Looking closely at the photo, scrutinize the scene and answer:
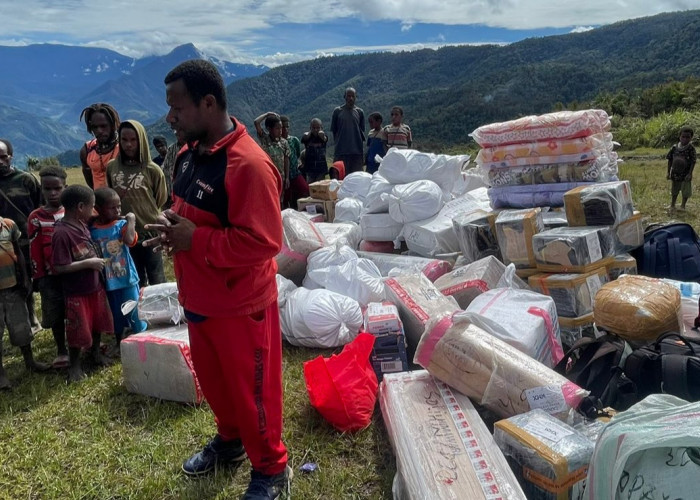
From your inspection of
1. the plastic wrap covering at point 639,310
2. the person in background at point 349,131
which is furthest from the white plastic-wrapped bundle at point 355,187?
the plastic wrap covering at point 639,310

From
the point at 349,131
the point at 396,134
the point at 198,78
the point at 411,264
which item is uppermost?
the point at 198,78

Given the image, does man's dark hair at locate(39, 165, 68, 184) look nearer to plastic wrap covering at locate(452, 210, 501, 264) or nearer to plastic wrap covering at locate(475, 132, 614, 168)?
plastic wrap covering at locate(452, 210, 501, 264)

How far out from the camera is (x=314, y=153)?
7480 mm

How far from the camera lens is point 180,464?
234 cm

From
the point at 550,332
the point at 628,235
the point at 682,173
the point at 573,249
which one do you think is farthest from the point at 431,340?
the point at 682,173

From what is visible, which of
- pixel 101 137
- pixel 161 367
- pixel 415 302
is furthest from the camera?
pixel 101 137

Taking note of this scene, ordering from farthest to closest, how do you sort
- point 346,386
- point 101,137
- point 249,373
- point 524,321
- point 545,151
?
point 545,151 → point 101,137 → point 524,321 → point 346,386 → point 249,373

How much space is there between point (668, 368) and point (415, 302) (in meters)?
1.40

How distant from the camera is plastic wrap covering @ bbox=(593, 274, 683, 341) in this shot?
2500 mm

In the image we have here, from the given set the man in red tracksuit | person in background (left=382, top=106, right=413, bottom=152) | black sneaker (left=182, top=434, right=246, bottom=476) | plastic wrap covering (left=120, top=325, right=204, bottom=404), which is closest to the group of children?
plastic wrap covering (left=120, top=325, right=204, bottom=404)

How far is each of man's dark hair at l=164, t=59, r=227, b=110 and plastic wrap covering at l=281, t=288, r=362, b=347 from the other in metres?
1.85

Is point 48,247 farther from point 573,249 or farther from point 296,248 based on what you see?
point 573,249

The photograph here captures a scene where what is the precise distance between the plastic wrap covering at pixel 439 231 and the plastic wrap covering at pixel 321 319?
113 cm

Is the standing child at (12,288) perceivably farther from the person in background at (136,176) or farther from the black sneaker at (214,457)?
the black sneaker at (214,457)
